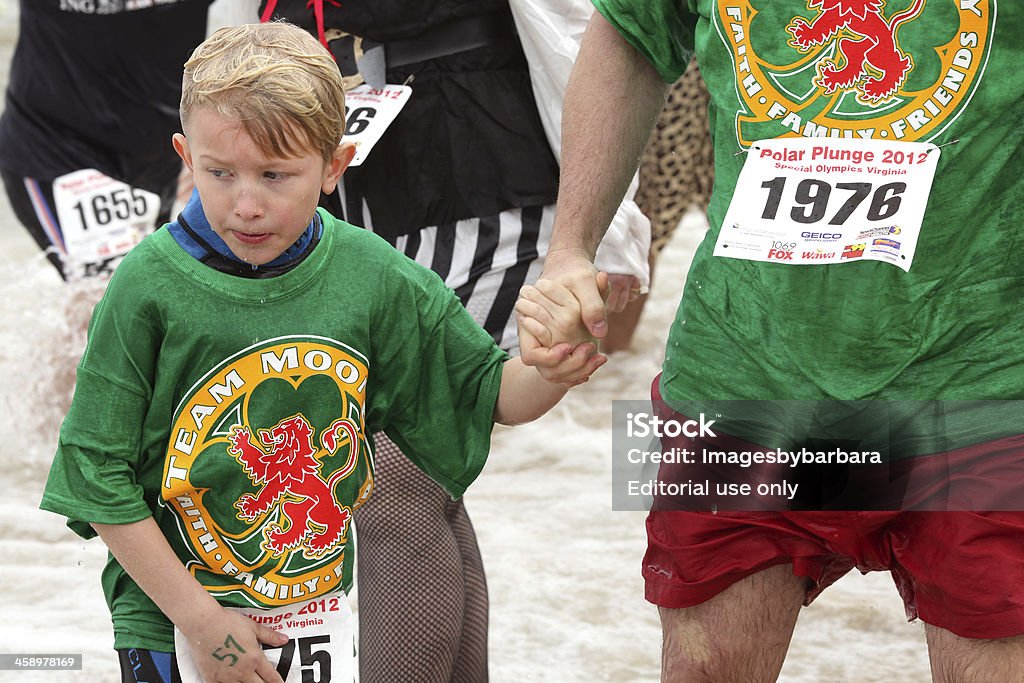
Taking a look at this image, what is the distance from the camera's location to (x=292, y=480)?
6.89ft

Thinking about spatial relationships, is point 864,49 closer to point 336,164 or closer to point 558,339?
point 558,339

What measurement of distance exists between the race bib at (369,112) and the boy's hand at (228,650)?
922 millimetres

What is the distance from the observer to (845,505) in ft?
7.29

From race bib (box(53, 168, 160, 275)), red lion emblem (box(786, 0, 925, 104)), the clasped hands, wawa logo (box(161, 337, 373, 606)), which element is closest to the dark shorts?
wawa logo (box(161, 337, 373, 606))

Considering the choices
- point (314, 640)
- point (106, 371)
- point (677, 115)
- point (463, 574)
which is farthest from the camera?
point (677, 115)

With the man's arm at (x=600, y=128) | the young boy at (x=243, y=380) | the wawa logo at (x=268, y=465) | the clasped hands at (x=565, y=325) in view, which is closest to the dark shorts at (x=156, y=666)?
the young boy at (x=243, y=380)

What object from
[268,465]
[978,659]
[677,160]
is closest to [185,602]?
[268,465]

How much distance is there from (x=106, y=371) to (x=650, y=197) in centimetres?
355

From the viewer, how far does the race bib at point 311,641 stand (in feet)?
7.01

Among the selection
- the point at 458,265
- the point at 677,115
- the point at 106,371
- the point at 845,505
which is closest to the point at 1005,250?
the point at 845,505

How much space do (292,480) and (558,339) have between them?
0.40m

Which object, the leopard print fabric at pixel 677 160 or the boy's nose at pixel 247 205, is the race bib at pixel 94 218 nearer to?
the leopard print fabric at pixel 677 160

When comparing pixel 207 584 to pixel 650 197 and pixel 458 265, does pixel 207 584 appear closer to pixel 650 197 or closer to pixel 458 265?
pixel 458 265

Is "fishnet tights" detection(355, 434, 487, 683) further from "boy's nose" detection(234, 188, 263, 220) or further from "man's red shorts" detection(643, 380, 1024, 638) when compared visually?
"boy's nose" detection(234, 188, 263, 220)
